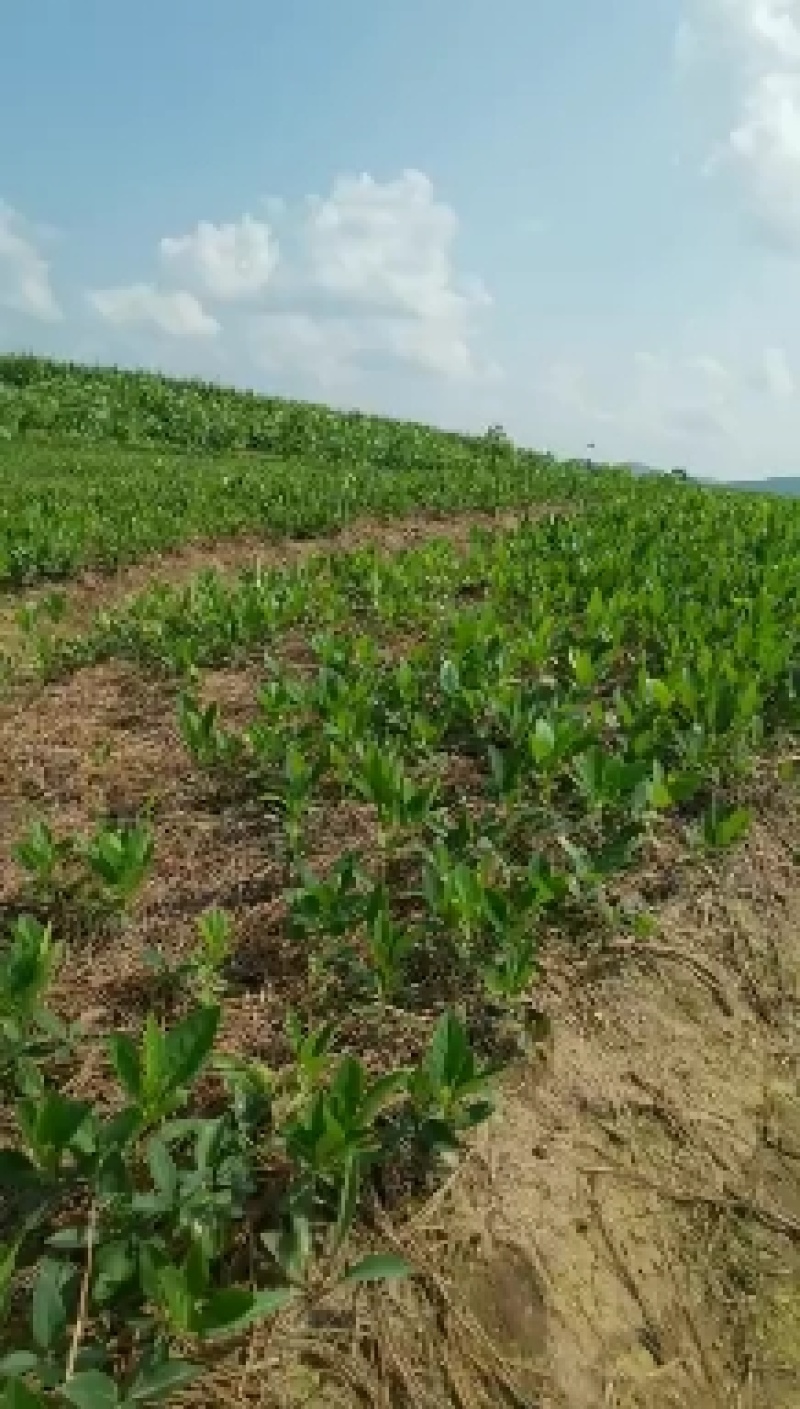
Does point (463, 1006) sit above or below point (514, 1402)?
above

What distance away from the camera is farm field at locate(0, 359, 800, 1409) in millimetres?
2338

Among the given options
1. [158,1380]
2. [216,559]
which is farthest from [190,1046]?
[216,559]

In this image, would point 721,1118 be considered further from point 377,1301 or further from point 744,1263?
point 377,1301

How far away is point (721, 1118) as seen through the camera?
3059mm

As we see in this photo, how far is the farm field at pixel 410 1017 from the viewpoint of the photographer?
2.34 m

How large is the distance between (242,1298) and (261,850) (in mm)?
2003

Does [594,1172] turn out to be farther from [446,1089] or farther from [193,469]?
[193,469]

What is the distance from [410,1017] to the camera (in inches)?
119

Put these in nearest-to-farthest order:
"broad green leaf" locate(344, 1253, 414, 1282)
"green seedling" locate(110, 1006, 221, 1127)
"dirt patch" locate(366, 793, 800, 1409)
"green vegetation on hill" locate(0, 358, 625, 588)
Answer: "broad green leaf" locate(344, 1253, 414, 1282), "dirt patch" locate(366, 793, 800, 1409), "green seedling" locate(110, 1006, 221, 1127), "green vegetation on hill" locate(0, 358, 625, 588)

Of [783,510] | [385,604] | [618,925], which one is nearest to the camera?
[618,925]

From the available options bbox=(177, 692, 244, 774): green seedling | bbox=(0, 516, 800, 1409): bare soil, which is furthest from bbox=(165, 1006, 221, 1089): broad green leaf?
bbox=(177, 692, 244, 774): green seedling

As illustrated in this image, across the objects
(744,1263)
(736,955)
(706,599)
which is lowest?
(744,1263)

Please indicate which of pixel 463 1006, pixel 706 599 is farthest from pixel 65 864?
pixel 706 599

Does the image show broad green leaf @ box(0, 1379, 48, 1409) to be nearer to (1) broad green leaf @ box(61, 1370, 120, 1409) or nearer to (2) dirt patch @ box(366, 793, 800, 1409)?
(1) broad green leaf @ box(61, 1370, 120, 1409)
